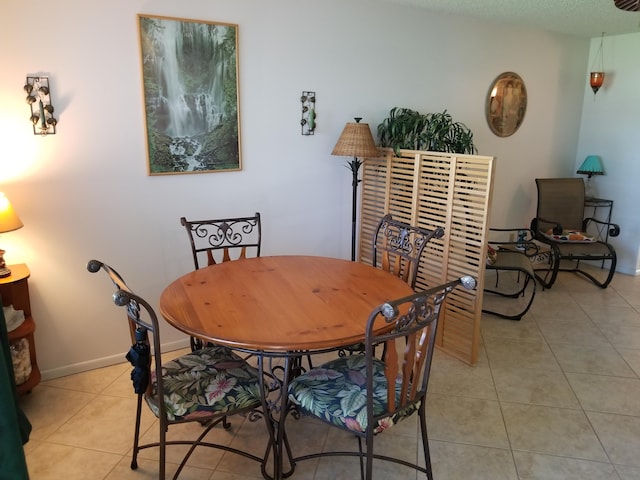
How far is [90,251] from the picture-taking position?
2699 millimetres

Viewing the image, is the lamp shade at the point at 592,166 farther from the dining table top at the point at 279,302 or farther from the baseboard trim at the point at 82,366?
the baseboard trim at the point at 82,366

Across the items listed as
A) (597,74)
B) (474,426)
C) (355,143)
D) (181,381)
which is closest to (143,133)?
(355,143)

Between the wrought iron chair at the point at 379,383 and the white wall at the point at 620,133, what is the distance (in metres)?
3.92

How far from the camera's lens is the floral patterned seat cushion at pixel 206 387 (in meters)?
1.72

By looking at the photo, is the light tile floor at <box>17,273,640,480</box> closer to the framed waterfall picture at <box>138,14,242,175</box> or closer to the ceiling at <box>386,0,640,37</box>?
the framed waterfall picture at <box>138,14,242,175</box>

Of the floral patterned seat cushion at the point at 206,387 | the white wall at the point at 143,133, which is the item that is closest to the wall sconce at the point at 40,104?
the white wall at the point at 143,133

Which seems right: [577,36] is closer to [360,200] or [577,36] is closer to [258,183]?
[360,200]

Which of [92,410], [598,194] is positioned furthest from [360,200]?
[598,194]

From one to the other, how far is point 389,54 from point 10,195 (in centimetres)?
264

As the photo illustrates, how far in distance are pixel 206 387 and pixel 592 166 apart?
4526mm

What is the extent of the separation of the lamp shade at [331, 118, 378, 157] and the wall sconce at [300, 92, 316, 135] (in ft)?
0.83

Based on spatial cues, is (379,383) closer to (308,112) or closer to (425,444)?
(425,444)

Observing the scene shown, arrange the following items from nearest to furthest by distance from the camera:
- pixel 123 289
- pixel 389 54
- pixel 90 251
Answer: pixel 123 289, pixel 90 251, pixel 389 54

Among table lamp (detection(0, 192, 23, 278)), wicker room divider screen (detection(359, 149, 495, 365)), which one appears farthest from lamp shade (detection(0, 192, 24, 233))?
wicker room divider screen (detection(359, 149, 495, 365))
